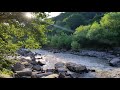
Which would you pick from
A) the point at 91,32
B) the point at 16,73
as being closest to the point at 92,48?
the point at 91,32

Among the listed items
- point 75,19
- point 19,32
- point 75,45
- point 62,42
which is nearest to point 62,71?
point 19,32

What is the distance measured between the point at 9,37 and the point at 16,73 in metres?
4.50

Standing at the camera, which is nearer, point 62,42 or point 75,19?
point 75,19

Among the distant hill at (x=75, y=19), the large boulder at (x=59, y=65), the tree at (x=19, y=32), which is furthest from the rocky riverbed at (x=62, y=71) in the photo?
the distant hill at (x=75, y=19)

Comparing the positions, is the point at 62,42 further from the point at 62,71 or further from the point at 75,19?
the point at 62,71

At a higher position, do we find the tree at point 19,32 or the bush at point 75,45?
the tree at point 19,32

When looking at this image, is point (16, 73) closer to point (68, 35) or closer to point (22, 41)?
point (22, 41)

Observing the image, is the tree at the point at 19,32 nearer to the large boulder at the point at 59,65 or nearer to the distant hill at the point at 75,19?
the large boulder at the point at 59,65

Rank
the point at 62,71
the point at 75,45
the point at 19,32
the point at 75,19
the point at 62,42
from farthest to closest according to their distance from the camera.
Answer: the point at 62,42 < the point at 75,19 < the point at 75,45 < the point at 62,71 < the point at 19,32

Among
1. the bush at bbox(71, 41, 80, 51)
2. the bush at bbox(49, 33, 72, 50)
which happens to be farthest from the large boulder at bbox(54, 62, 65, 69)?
the bush at bbox(49, 33, 72, 50)

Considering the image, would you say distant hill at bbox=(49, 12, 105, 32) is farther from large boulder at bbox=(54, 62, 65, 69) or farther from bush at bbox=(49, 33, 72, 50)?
large boulder at bbox=(54, 62, 65, 69)
